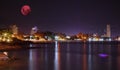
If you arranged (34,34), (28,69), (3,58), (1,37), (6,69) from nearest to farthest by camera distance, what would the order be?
1. (6,69)
2. (28,69)
3. (3,58)
4. (1,37)
5. (34,34)

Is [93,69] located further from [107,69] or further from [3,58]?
[3,58]

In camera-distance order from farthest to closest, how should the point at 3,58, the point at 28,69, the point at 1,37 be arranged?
the point at 1,37
the point at 3,58
the point at 28,69

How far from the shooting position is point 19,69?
25.8 m

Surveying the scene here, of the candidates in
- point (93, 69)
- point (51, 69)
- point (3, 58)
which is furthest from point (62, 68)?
point (3, 58)

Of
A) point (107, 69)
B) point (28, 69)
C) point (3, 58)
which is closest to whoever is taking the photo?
point (28, 69)

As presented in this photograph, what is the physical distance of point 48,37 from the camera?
199000mm

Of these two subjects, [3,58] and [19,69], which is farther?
[3,58]

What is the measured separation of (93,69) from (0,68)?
8.85m

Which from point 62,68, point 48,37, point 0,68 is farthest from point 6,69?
point 48,37

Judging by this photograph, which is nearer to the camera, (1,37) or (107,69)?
(107,69)

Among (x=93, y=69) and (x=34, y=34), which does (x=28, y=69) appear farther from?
(x=34, y=34)

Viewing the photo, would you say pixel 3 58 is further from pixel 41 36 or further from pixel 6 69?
pixel 41 36

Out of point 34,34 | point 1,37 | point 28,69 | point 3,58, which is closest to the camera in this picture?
point 28,69

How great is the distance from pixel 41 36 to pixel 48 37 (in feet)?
43.5
